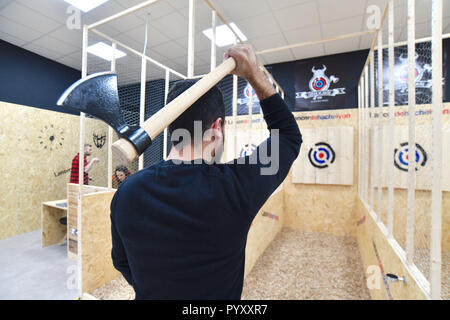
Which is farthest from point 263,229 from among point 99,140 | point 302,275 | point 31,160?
point 31,160

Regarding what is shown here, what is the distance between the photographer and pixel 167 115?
0.46m

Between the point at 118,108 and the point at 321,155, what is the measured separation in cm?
382

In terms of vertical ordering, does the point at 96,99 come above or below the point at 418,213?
above

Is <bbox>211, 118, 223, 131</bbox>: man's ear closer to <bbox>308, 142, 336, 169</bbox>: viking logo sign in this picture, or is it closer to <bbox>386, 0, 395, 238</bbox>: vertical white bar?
<bbox>386, 0, 395, 238</bbox>: vertical white bar

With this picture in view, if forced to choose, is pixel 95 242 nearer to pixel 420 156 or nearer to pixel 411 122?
pixel 411 122

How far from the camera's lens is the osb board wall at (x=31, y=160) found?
138 inches

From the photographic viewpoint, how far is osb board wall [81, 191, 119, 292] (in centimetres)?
189

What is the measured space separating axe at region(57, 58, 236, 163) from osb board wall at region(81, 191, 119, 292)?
1.68 m

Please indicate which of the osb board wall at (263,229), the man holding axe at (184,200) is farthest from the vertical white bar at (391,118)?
the man holding axe at (184,200)

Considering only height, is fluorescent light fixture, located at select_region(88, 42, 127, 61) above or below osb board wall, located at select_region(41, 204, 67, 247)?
above

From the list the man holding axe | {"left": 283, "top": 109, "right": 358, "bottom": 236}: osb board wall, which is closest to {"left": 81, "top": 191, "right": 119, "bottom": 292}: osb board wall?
the man holding axe

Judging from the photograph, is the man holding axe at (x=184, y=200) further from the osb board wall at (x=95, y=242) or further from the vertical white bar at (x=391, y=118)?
the osb board wall at (x=95, y=242)

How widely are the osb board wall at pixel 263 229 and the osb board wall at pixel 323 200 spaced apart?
0.35 m

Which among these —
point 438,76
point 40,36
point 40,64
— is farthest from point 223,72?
point 40,64
